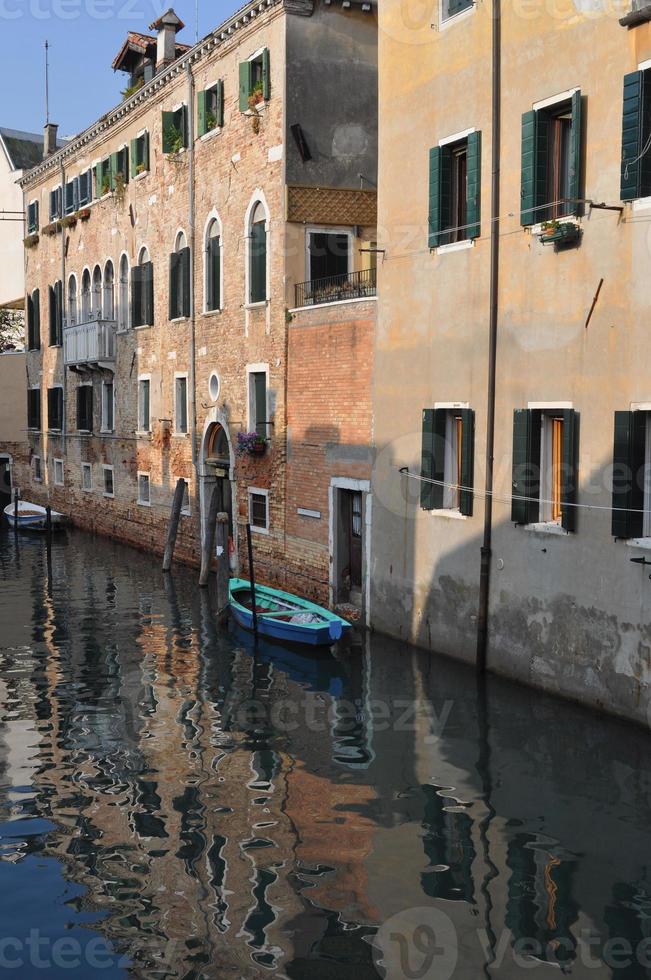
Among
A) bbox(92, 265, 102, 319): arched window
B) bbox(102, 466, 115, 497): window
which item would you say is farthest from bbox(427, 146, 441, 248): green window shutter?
bbox(92, 265, 102, 319): arched window

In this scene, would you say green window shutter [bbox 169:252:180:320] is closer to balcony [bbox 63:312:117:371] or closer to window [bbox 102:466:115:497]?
balcony [bbox 63:312:117:371]

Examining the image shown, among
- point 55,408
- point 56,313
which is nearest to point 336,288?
point 56,313

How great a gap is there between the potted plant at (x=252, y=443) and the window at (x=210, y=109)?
5826mm

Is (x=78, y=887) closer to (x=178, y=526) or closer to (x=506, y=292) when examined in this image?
(x=506, y=292)

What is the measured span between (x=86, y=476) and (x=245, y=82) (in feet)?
44.4

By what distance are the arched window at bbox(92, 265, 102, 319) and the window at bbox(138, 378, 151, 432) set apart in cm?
368

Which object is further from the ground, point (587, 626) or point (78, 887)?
point (587, 626)

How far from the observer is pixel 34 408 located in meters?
33.8

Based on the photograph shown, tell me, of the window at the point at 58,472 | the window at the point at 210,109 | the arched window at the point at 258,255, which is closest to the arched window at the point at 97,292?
the window at the point at 58,472

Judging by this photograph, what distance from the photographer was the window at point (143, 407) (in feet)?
82.2

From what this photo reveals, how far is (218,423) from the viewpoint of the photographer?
69.4 feet

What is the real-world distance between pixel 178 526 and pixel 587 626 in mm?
12759

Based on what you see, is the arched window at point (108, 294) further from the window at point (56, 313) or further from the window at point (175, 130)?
the window at point (175, 130)

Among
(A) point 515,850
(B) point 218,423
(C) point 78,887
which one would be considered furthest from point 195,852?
(B) point 218,423
